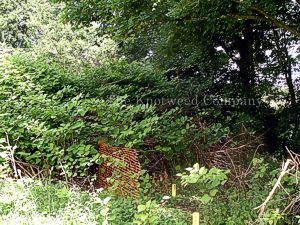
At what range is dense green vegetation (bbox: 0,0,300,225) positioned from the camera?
130 inches

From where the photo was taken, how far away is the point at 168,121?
4918mm

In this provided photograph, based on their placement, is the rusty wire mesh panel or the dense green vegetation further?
the rusty wire mesh panel

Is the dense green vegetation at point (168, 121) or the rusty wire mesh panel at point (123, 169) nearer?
the dense green vegetation at point (168, 121)

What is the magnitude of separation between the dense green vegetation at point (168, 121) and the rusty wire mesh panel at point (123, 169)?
9cm

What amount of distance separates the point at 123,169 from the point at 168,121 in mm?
1125

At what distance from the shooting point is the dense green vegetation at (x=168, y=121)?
330 cm

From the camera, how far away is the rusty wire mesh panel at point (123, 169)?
13.1 ft

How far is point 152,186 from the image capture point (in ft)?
14.4

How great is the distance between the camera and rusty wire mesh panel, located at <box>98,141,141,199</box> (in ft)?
13.1

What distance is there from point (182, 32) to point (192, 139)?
2.63 meters

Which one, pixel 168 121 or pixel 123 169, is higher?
pixel 168 121

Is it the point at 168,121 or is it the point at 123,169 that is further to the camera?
the point at 168,121

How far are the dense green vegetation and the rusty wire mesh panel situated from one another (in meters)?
0.09

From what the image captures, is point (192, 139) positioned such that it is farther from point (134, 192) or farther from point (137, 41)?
point (137, 41)
